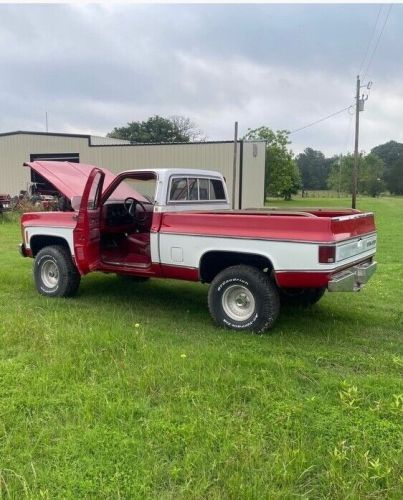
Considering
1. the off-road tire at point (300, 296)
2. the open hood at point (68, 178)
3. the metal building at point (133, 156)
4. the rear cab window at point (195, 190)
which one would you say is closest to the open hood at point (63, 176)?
the open hood at point (68, 178)

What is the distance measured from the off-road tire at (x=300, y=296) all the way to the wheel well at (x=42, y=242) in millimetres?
3094

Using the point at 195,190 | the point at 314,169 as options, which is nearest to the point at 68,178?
the point at 195,190

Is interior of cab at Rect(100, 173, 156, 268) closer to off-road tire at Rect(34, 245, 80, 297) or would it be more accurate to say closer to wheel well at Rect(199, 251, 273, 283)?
off-road tire at Rect(34, 245, 80, 297)

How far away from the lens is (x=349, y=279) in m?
4.81

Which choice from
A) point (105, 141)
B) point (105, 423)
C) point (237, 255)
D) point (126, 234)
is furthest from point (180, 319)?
point (105, 141)

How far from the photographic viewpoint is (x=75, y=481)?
265cm

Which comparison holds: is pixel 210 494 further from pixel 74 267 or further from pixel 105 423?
pixel 74 267

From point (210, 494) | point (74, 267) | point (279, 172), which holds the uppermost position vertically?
point (279, 172)

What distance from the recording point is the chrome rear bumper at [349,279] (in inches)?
185

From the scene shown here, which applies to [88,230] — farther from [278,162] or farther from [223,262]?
[278,162]

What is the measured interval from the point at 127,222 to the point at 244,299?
8.17ft

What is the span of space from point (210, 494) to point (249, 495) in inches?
8.2

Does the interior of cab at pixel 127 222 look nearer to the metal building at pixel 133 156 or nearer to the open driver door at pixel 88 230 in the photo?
the open driver door at pixel 88 230

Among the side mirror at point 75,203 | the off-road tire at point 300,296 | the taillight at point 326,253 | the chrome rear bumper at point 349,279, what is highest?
the side mirror at point 75,203
